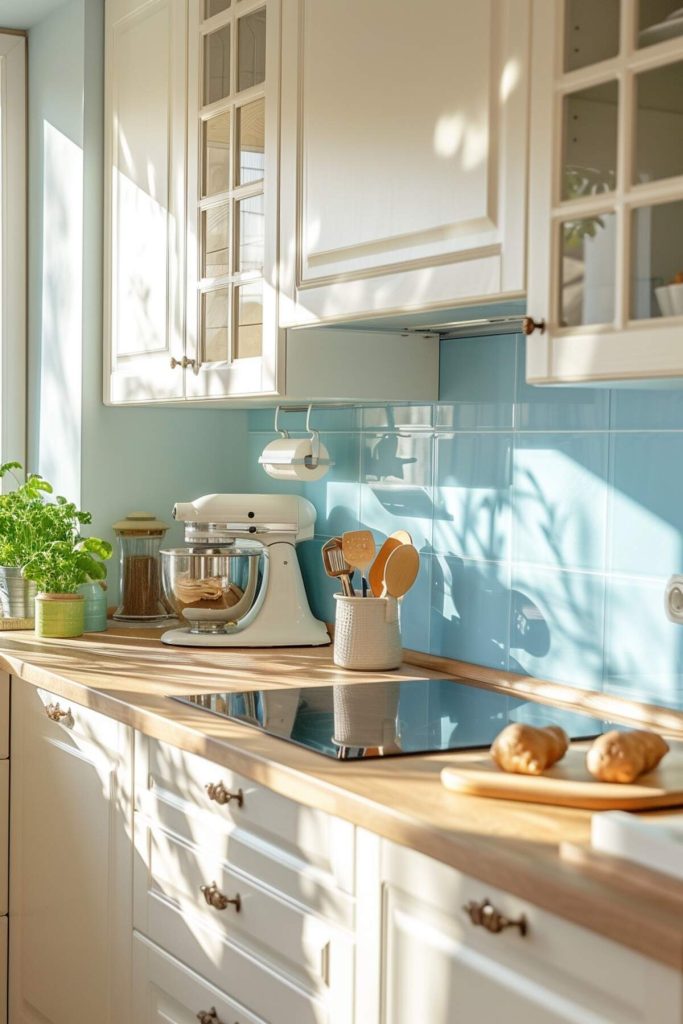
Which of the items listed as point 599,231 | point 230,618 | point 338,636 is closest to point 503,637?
point 338,636

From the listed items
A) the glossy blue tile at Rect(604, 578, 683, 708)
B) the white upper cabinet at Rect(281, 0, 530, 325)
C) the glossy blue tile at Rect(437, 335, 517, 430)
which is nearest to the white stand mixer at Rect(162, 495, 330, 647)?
the glossy blue tile at Rect(437, 335, 517, 430)

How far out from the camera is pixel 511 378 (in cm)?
250

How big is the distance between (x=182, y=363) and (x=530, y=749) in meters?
1.50

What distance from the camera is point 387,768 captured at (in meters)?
1.83

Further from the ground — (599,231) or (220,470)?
(599,231)

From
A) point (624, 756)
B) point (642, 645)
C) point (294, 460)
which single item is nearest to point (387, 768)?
point (624, 756)

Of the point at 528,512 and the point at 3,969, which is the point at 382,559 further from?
the point at 3,969

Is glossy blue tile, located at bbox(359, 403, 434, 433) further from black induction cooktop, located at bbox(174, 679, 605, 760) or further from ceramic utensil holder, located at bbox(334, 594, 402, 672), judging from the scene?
black induction cooktop, located at bbox(174, 679, 605, 760)

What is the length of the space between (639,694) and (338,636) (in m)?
0.71

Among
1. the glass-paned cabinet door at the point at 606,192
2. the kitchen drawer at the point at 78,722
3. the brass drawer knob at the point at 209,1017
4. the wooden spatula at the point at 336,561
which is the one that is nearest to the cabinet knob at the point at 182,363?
the wooden spatula at the point at 336,561

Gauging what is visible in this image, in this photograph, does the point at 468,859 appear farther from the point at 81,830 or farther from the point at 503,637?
the point at 81,830

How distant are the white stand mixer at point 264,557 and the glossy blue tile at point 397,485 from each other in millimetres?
188

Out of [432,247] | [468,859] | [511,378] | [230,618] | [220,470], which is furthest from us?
[220,470]

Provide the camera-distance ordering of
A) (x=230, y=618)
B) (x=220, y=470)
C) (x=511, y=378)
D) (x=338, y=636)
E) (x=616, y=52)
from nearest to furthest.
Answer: (x=616, y=52)
(x=511, y=378)
(x=338, y=636)
(x=230, y=618)
(x=220, y=470)
